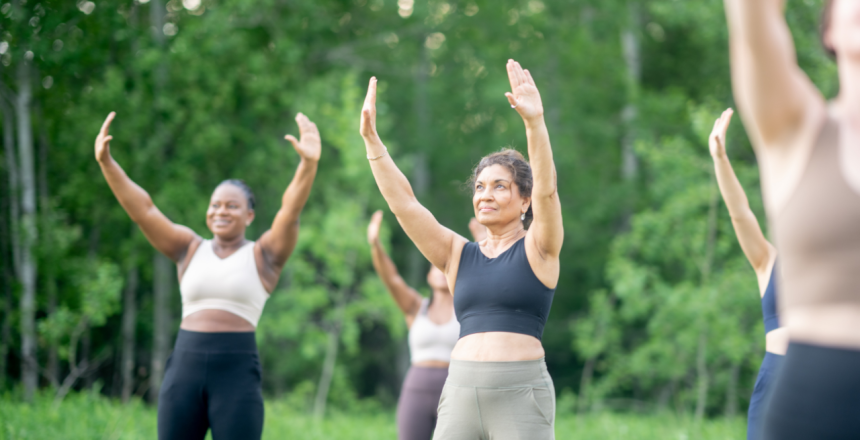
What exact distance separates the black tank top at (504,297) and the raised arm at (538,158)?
148 mm

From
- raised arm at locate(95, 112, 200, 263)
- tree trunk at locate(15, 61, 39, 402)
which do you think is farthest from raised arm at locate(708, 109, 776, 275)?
tree trunk at locate(15, 61, 39, 402)

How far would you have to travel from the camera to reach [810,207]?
4.58ft

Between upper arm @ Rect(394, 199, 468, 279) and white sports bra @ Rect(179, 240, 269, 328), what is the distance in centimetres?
150

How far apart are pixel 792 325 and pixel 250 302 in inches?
123

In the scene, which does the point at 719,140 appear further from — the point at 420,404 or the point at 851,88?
the point at 420,404

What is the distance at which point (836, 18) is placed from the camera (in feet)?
5.01

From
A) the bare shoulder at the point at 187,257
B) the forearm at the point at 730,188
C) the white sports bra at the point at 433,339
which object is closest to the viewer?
the forearm at the point at 730,188

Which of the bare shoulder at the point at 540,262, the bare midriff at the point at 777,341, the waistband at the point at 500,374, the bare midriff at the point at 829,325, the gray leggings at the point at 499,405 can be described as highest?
the bare shoulder at the point at 540,262

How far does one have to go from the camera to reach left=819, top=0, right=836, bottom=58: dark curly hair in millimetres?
1574

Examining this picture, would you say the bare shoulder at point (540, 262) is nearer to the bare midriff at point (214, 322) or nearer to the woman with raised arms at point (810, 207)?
the woman with raised arms at point (810, 207)

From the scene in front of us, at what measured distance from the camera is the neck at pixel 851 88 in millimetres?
1466

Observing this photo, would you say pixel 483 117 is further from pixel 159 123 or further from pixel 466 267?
pixel 466 267

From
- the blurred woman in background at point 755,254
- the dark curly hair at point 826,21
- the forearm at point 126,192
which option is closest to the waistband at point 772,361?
the blurred woman in background at point 755,254

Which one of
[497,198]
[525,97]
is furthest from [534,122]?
[497,198]
